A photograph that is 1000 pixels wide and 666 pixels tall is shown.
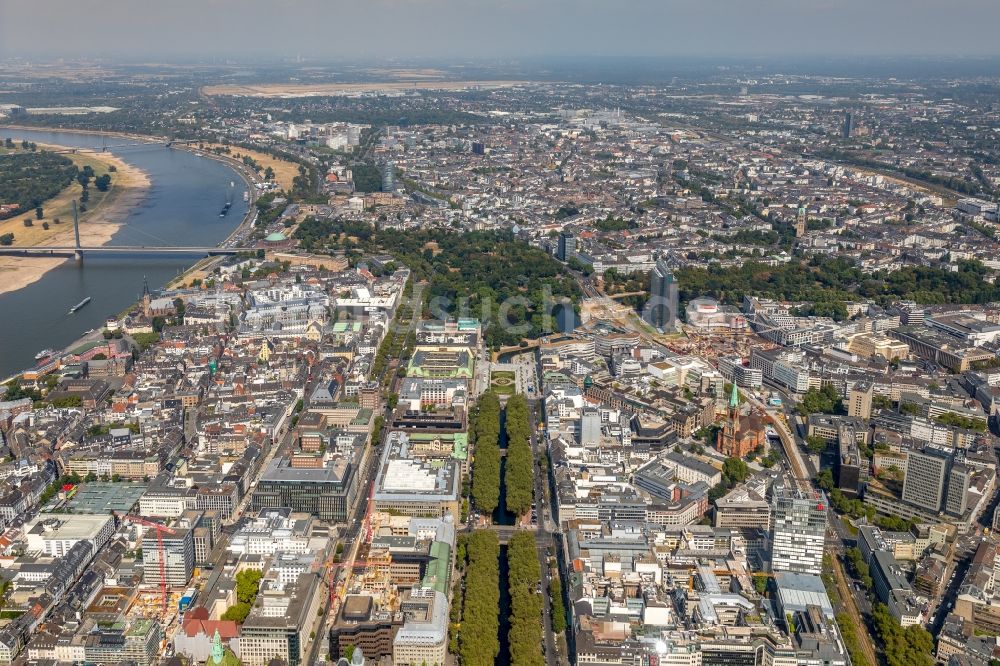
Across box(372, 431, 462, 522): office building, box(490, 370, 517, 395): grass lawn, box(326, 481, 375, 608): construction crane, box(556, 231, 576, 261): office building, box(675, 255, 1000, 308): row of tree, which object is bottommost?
box(326, 481, 375, 608): construction crane

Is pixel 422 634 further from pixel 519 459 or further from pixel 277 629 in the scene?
pixel 519 459

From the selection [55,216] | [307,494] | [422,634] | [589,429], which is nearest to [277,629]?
[422,634]

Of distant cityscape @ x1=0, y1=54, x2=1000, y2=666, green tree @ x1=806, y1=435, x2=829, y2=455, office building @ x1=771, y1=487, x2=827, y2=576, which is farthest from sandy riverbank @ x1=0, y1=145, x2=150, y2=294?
office building @ x1=771, y1=487, x2=827, y2=576

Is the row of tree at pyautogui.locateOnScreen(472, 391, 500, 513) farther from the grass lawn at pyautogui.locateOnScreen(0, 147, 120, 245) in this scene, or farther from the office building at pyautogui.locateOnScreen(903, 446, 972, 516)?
the grass lawn at pyautogui.locateOnScreen(0, 147, 120, 245)

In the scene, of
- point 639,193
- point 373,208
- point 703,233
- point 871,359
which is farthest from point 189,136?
point 871,359

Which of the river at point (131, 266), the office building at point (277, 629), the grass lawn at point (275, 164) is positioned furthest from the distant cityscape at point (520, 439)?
the grass lawn at point (275, 164)

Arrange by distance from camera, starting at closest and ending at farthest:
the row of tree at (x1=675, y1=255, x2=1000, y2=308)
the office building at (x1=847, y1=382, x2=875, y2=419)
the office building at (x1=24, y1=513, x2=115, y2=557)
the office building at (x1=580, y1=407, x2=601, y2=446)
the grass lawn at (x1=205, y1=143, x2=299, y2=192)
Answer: the office building at (x1=24, y1=513, x2=115, y2=557) < the office building at (x1=580, y1=407, x2=601, y2=446) < the office building at (x1=847, y1=382, x2=875, y2=419) < the row of tree at (x1=675, y1=255, x2=1000, y2=308) < the grass lawn at (x1=205, y1=143, x2=299, y2=192)

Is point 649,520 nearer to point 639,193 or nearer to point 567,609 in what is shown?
point 567,609
